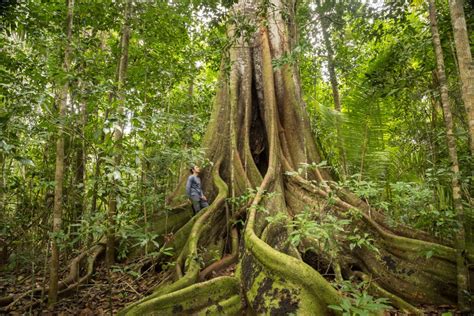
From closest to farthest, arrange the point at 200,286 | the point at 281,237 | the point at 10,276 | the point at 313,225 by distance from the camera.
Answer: the point at 313,225 < the point at 200,286 < the point at 281,237 < the point at 10,276

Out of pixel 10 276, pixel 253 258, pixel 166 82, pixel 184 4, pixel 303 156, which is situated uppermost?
pixel 184 4

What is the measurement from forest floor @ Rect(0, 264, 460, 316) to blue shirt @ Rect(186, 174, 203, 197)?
119 centimetres

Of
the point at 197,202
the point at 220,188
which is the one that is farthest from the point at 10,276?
the point at 220,188

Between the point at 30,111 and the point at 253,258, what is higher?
the point at 30,111

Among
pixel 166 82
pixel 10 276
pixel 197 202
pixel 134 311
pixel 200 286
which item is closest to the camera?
pixel 134 311

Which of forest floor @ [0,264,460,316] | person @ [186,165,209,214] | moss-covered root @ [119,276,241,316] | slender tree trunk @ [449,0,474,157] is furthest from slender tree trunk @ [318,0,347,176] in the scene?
moss-covered root @ [119,276,241,316]

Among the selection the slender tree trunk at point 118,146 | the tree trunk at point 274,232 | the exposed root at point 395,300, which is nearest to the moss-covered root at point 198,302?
the tree trunk at point 274,232

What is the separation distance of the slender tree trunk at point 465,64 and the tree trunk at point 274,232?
50.2 inches

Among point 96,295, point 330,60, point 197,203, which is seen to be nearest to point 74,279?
point 96,295

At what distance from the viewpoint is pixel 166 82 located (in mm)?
5699

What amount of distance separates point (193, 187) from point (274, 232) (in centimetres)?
161

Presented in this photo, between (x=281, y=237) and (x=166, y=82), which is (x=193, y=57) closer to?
(x=166, y=82)

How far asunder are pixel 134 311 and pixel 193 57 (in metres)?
4.43

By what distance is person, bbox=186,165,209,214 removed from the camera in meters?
4.60
